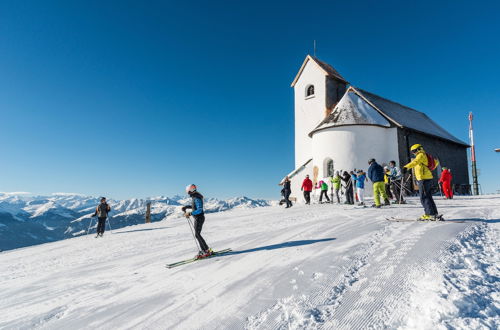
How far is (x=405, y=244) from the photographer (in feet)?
16.7

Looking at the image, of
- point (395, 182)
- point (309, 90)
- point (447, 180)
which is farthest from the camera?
point (309, 90)

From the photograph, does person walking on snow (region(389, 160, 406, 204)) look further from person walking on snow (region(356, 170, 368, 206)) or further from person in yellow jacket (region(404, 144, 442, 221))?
person in yellow jacket (region(404, 144, 442, 221))

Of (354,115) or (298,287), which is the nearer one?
(298,287)

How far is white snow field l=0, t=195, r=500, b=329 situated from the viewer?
9.56 ft

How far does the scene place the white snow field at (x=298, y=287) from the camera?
291 cm

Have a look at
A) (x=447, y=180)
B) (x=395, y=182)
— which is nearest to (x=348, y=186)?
(x=395, y=182)

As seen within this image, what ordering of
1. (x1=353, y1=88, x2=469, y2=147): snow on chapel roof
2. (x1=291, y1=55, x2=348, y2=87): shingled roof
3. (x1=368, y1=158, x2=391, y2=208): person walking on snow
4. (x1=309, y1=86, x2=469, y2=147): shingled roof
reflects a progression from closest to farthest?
(x1=368, y1=158, x2=391, y2=208): person walking on snow
(x1=309, y1=86, x2=469, y2=147): shingled roof
(x1=353, y1=88, x2=469, y2=147): snow on chapel roof
(x1=291, y1=55, x2=348, y2=87): shingled roof

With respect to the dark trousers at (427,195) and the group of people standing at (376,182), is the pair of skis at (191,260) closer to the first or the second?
the dark trousers at (427,195)

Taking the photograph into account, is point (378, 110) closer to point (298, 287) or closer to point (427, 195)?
point (427, 195)

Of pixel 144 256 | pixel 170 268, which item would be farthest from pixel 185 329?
pixel 144 256

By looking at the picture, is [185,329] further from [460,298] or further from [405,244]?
[405,244]

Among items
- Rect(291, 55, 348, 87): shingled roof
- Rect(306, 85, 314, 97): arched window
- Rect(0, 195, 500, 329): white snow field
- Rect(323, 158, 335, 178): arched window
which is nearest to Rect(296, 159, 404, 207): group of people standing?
Rect(0, 195, 500, 329): white snow field

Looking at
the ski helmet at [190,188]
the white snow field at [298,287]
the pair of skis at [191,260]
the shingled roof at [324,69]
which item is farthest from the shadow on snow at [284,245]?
the shingled roof at [324,69]

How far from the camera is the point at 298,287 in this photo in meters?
3.73
